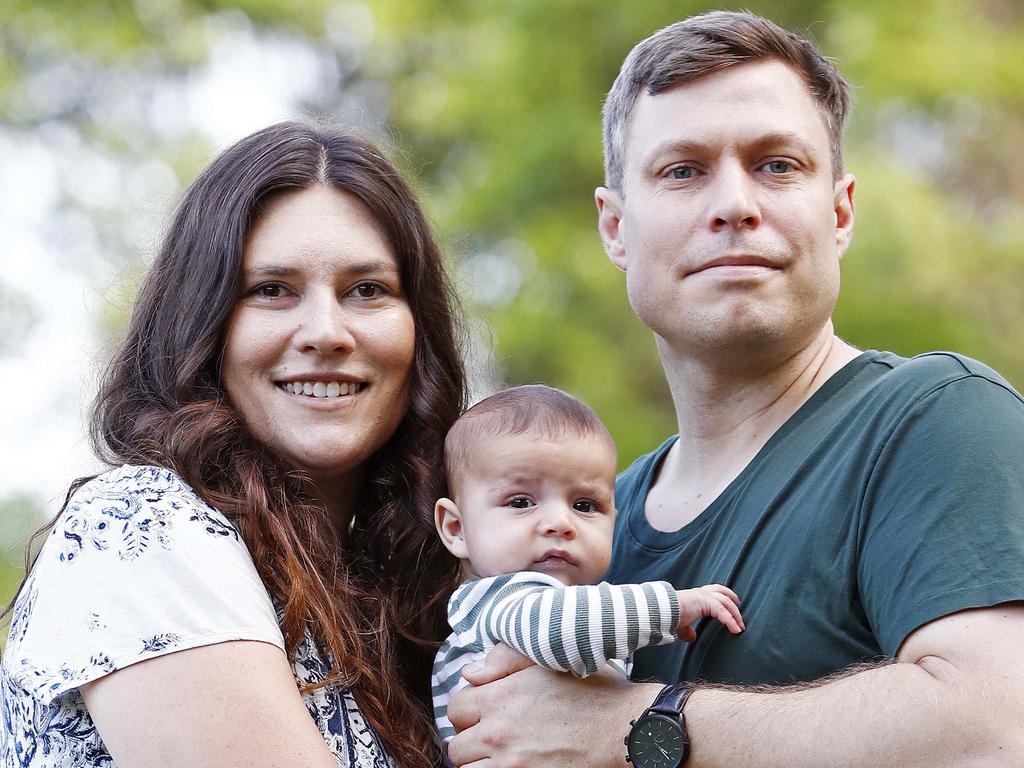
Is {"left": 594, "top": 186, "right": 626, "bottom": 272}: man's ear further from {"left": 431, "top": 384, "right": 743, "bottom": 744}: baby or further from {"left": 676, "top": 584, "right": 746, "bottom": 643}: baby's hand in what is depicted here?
{"left": 676, "top": 584, "right": 746, "bottom": 643}: baby's hand

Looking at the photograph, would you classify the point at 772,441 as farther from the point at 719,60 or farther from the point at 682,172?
the point at 719,60

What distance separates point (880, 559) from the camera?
2.43 metres

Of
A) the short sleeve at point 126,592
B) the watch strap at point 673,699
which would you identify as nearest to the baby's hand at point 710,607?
the watch strap at point 673,699

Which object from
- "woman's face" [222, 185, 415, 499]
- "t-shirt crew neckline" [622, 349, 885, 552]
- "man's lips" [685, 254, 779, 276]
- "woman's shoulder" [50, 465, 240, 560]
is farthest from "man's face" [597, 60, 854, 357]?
"woman's shoulder" [50, 465, 240, 560]

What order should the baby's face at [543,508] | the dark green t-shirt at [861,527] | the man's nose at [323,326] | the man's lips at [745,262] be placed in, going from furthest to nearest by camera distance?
the man's lips at [745,262]
the man's nose at [323,326]
the baby's face at [543,508]
the dark green t-shirt at [861,527]

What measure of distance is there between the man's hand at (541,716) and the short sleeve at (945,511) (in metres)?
0.55

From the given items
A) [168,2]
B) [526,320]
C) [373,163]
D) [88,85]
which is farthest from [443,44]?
[373,163]

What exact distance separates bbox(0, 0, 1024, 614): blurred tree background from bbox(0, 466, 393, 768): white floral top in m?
4.74

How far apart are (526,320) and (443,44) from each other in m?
6.01

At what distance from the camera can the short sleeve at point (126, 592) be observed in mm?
2361

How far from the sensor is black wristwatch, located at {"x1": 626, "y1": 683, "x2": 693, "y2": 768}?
247 centimetres

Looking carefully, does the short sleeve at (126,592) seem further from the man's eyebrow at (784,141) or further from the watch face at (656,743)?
the man's eyebrow at (784,141)

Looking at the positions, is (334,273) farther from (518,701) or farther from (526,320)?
(526,320)

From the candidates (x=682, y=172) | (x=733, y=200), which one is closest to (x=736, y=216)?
(x=733, y=200)
